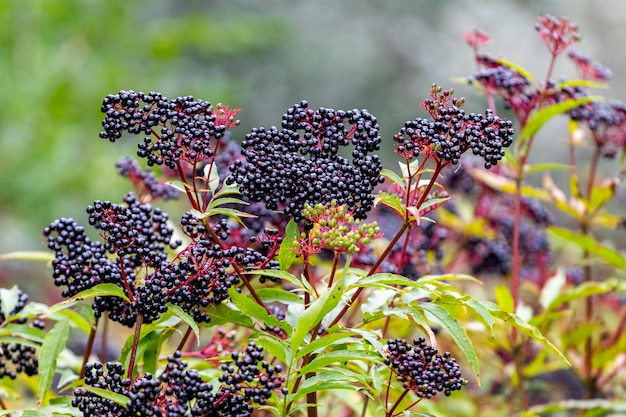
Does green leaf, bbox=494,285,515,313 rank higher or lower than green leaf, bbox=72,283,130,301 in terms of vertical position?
higher

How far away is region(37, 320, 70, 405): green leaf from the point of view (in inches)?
63.6

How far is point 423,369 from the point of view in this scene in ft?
4.85

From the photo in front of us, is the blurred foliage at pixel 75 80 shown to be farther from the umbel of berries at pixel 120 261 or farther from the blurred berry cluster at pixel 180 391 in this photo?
the blurred berry cluster at pixel 180 391

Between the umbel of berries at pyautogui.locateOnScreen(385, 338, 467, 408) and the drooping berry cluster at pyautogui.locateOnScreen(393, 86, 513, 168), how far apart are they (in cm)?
37

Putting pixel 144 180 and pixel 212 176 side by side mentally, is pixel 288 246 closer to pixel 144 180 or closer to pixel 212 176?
pixel 212 176

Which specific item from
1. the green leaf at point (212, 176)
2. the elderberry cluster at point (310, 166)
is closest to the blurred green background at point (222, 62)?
the green leaf at point (212, 176)

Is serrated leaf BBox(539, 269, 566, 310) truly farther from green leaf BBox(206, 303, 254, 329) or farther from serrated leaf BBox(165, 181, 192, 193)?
serrated leaf BBox(165, 181, 192, 193)

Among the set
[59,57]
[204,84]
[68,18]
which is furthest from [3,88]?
[204,84]

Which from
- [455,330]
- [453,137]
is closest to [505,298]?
[455,330]

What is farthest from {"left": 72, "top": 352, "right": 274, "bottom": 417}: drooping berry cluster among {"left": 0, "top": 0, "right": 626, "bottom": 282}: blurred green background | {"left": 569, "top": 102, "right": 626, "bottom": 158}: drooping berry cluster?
{"left": 0, "top": 0, "right": 626, "bottom": 282}: blurred green background

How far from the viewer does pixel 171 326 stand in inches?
61.9

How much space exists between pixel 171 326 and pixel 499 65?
147 centimetres

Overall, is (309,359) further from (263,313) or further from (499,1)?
(499,1)

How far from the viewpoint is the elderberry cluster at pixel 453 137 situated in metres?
1.51
